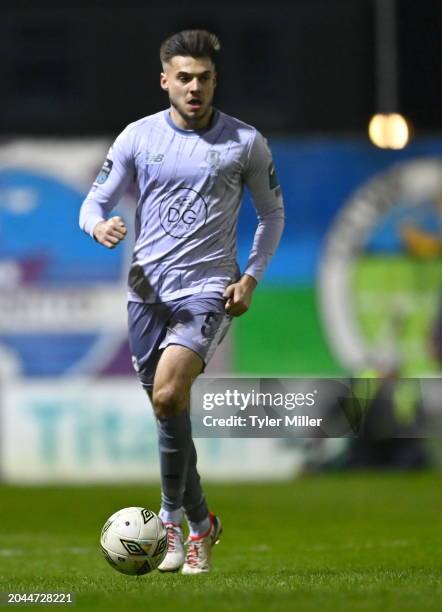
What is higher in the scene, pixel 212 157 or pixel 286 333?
pixel 212 157

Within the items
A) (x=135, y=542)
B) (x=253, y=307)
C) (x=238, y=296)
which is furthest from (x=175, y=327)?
(x=253, y=307)

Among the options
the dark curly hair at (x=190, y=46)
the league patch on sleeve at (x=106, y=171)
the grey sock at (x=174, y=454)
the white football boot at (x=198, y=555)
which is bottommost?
the white football boot at (x=198, y=555)

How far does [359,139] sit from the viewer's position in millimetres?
16719

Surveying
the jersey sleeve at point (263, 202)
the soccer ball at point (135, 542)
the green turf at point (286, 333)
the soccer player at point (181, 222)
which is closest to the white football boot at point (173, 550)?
the soccer player at point (181, 222)

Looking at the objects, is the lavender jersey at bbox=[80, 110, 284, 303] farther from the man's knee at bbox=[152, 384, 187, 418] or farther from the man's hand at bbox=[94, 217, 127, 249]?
the man's knee at bbox=[152, 384, 187, 418]

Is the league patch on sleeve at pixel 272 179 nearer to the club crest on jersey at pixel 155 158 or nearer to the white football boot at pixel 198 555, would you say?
the club crest on jersey at pixel 155 158

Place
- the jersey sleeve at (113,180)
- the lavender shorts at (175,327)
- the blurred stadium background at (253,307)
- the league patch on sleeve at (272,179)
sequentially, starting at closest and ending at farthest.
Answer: the lavender shorts at (175,327), the jersey sleeve at (113,180), the league patch on sleeve at (272,179), the blurred stadium background at (253,307)

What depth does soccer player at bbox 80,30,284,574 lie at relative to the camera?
7.59 metres

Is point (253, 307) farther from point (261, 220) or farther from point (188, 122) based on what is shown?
point (188, 122)

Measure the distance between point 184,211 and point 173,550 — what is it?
4.98 ft

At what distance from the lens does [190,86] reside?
7.58 m

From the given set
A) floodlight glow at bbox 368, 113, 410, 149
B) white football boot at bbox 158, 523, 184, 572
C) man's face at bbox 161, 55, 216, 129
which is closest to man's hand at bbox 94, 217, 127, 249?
man's face at bbox 161, 55, 216, 129

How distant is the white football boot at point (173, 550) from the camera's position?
24.9 ft

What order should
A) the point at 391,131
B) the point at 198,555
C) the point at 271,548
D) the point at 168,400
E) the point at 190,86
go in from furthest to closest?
the point at 391,131, the point at 271,548, the point at 198,555, the point at 190,86, the point at 168,400
